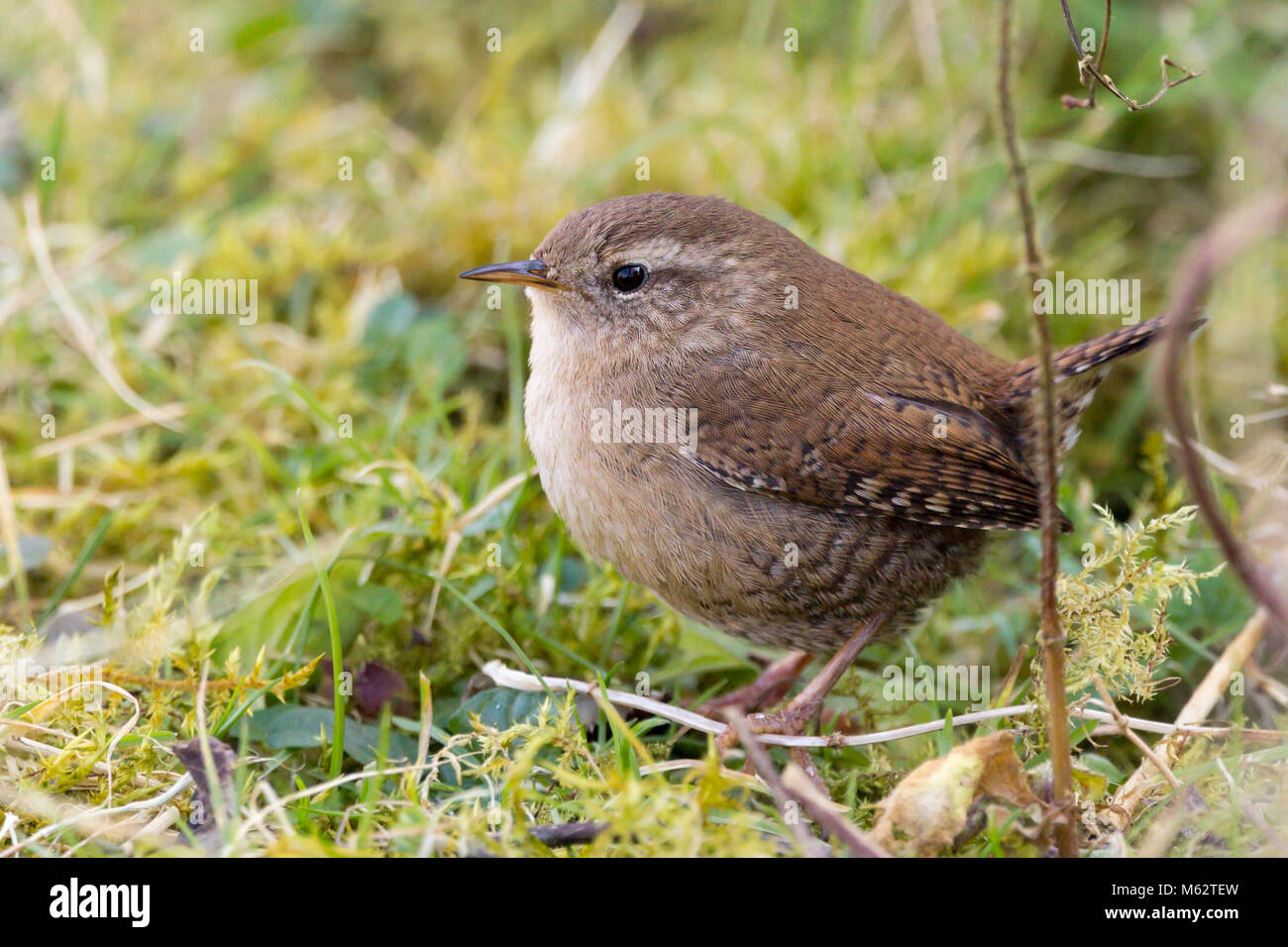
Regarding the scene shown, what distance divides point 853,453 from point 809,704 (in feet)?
2.50

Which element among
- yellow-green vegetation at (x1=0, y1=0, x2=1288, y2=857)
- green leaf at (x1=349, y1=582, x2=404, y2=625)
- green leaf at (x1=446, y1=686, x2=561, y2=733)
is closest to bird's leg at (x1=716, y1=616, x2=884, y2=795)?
yellow-green vegetation at (x1=0, y1=0, x2=1288, y2=857)

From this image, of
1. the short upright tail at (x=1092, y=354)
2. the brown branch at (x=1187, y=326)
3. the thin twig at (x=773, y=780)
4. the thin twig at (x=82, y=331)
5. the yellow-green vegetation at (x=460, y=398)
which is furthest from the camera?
the thin twig at (x=82, y=331)

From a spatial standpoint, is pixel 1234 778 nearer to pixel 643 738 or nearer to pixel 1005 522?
pixel 1005 522

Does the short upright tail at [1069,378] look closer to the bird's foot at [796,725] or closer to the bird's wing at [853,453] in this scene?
the bird's wing at [853,453]

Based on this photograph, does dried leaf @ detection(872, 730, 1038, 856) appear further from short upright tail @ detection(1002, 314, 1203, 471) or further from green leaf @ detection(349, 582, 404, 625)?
green leaf @ detection(349, 582, 404, 625)

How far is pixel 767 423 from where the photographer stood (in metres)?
3.19

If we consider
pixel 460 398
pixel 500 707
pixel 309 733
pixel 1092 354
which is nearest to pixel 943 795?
pixel 500 707

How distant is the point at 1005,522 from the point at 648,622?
127cm

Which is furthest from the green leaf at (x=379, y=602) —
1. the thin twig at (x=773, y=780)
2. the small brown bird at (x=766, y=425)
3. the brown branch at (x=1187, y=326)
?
the brown branch at (x=1187, y=326)

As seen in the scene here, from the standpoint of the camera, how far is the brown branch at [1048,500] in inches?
82.9

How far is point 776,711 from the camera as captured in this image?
3.47 meters

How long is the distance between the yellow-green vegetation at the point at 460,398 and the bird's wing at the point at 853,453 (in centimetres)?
35

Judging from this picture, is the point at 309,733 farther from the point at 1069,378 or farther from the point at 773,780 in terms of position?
the point at 1069,378

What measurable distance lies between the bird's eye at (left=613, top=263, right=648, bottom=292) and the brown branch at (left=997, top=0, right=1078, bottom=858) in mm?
1310
